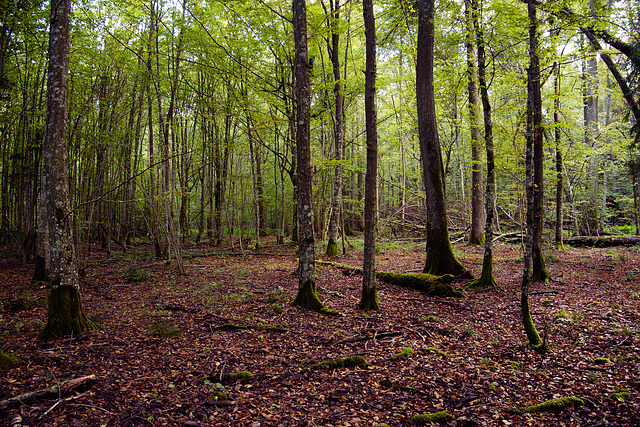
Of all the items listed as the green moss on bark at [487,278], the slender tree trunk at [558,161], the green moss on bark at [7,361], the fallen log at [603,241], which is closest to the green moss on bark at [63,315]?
the green moss on bark at [7,361]

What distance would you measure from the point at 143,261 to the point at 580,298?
48.7 feet

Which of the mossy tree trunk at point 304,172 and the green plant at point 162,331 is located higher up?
the mossy tree trunk at point 304,172

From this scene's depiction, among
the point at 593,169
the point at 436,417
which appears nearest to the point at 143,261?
the point at 436,417

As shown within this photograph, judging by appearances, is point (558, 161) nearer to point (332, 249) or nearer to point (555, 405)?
point (332, 249)

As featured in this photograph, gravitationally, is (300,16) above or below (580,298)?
above

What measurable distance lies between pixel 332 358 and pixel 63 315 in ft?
14.0

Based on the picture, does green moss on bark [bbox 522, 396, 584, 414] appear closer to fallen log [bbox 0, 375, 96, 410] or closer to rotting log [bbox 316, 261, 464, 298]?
rotting log [bbox 316, 261, 464, 298]

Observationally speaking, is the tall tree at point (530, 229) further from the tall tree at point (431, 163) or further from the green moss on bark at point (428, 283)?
the tall tree at point (431, 163)

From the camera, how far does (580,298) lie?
6.89 metres

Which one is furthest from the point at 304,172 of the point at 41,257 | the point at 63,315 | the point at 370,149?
the point at 41,257

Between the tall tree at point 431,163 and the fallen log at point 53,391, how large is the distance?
25.5ft

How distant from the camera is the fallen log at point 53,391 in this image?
3.27 meters

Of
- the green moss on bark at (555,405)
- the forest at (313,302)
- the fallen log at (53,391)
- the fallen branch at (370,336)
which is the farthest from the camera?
the fallen branch at (370,336)

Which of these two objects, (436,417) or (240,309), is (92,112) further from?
(436,417)
